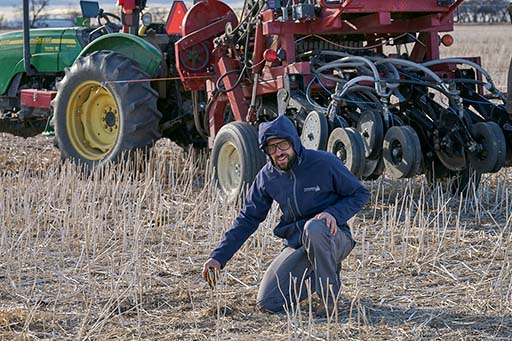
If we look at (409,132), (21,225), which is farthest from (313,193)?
(21,225)

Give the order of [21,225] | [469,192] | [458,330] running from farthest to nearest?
[469,192] → [21,225] → [458,330]

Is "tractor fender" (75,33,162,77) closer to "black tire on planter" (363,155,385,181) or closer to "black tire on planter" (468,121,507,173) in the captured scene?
"black tire on planter" (363,155,385,181)

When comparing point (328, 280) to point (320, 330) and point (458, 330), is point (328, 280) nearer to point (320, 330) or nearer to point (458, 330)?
point (320, 330)

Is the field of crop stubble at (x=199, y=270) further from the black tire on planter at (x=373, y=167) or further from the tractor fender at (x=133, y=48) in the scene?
the tractor fender at (x=133, y=48)

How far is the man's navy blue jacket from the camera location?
19.4ft

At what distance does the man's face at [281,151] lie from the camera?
5.84 meters

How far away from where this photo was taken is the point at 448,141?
8.62m

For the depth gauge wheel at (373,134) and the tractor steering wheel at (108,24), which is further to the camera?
the tractor steering wheel at (108,24)

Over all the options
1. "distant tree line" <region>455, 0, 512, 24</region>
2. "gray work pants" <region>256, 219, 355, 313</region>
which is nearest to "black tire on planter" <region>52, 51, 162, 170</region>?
"gray work pants" <region>256, 219, 355, 313</region>

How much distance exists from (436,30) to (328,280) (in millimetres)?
4388

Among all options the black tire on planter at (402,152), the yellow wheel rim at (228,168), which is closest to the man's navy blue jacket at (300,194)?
the black tire on planter at (402,152)

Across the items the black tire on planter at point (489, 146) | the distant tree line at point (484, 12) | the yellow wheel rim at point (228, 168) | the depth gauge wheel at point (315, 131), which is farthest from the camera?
the distant tree line at point (484, 12)

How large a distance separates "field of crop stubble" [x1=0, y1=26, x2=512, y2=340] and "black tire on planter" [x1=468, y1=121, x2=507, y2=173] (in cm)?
34

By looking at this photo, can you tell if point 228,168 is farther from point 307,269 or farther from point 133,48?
point 307,269
